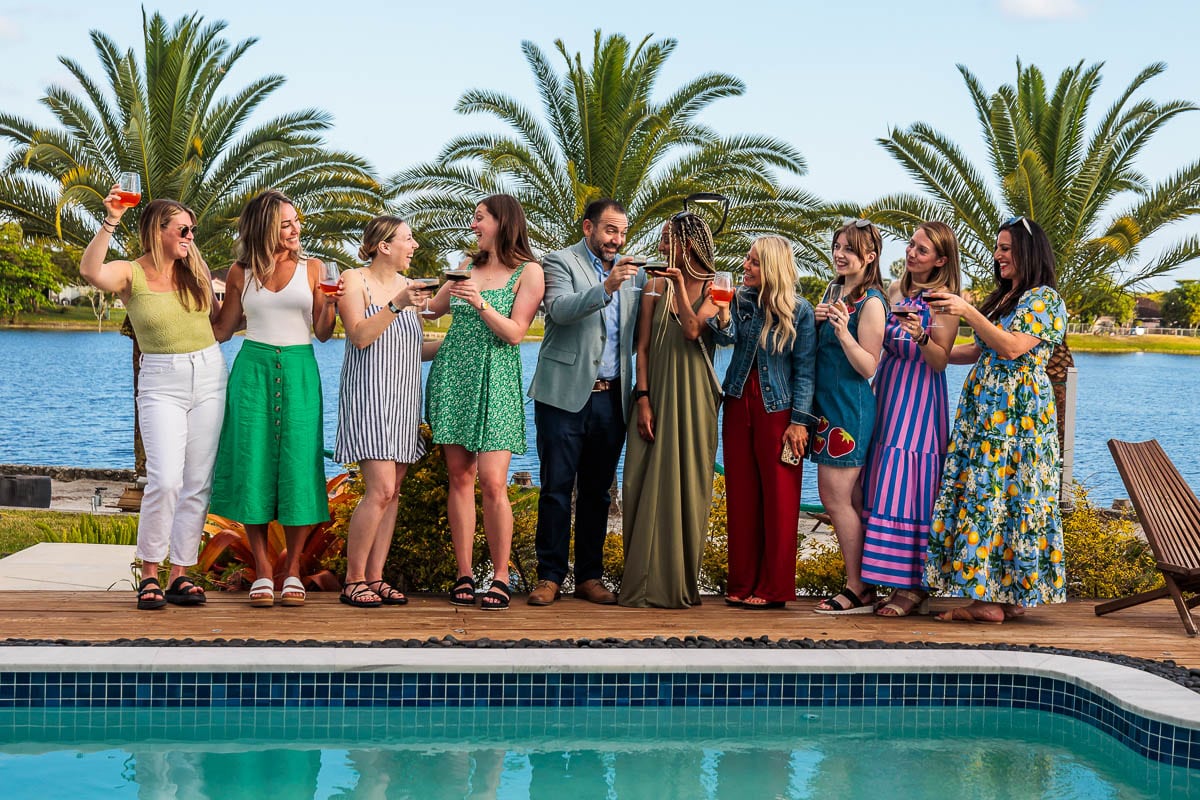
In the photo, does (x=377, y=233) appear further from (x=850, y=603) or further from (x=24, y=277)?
(x=24, y=277)

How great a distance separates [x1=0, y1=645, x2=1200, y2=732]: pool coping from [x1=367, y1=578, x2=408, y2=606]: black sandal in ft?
3.29

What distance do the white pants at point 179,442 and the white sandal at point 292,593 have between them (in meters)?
0.47

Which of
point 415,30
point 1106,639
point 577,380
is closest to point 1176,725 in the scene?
point 1106,639

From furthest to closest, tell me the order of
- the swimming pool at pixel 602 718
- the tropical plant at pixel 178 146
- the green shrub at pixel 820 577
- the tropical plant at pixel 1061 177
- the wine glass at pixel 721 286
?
1. the tropical plant at pixel 178 146
2. the tropical plant at pixel 1061 177
3. the green shrub at pixel 820 577
4. the wine glass at pixel 721 286
5. the swimming pool at pixel 602 718

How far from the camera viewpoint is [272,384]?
5.63 m

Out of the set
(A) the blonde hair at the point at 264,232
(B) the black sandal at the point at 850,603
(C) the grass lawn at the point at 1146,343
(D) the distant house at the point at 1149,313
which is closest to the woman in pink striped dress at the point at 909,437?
(B) the black sandal at the point at 850,603

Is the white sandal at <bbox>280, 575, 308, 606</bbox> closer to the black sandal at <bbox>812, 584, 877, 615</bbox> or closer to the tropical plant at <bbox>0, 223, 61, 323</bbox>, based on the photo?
the black sandal at <bbox>812, 584, 877, 615</bbox>

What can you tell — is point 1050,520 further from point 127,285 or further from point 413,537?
point 127,285

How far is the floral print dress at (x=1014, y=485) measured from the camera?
18.9 feet

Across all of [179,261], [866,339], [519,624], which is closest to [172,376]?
[179,261]

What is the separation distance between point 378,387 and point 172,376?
36.8 inches

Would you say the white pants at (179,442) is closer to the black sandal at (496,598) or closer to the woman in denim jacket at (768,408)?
the black sandal at (496,598)

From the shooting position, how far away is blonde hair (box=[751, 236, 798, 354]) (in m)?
5.86

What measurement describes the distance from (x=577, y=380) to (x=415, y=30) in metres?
14.3
